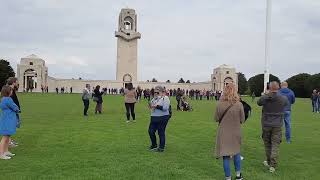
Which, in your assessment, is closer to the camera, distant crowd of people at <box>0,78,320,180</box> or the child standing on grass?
distant crowd of people at <box>0,78,320,180</box>

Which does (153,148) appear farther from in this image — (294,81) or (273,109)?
(294,81)

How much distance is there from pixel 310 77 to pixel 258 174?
89.3m

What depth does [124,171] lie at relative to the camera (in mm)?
10914

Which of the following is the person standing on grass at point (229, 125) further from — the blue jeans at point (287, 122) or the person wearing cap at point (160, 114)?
the blue jeans at point (287, 122)

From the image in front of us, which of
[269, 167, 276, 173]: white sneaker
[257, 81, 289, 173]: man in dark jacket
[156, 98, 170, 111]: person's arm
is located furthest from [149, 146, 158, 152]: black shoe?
[269, 167, 276, 173]: white sneaker

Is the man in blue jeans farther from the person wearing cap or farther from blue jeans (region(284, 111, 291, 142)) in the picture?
the person wearing cap

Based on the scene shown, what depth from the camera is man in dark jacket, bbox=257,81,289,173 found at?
454 inches

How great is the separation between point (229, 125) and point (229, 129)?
8cm

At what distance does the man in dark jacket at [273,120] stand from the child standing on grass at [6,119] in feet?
20.2

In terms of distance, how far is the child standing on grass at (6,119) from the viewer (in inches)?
494

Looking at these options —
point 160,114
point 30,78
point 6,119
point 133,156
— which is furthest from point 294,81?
point 6,119

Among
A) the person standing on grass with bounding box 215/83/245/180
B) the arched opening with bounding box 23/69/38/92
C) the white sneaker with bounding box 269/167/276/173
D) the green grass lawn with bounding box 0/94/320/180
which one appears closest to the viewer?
the person standing on grass with bounding box 215/83/245/180

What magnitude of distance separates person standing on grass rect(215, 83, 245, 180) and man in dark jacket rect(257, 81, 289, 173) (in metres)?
1.75

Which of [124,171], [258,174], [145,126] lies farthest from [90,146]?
[145,126]
